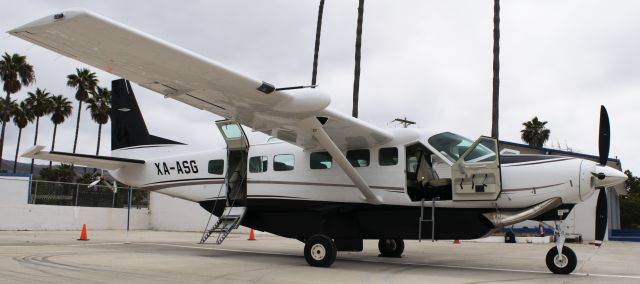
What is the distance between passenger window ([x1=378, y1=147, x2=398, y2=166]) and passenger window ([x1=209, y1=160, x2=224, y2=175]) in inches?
168

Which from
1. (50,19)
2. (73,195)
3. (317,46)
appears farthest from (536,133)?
(50,19)

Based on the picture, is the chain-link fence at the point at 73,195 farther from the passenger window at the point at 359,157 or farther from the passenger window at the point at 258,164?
the passenger window at the point at 359,157

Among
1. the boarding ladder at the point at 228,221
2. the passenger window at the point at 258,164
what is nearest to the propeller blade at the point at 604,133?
the passenger window at the point at 258,164

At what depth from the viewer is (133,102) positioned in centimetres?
1556

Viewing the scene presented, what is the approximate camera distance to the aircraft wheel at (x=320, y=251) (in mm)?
10539

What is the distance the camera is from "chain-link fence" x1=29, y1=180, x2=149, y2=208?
26.5 metres

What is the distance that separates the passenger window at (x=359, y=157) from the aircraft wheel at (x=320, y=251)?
1.84 metres

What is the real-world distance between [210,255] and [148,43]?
24.0 ft

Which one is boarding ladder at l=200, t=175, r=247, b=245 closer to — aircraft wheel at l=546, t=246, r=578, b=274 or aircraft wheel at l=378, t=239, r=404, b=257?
aircraft wheel at l=378, t=239, r=404, b=257

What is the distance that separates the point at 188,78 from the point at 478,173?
18.1 ft

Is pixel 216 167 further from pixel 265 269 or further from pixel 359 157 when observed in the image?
pixel 265 269

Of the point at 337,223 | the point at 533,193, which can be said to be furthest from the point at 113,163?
→ the point at 533,193

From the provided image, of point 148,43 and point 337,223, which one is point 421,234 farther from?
point 148,43

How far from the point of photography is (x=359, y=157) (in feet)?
38.1
